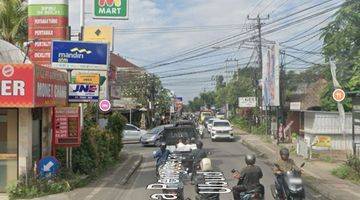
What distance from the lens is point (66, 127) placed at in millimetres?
18172

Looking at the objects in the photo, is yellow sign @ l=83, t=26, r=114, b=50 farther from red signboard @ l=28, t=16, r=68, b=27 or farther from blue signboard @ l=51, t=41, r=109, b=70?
blue signboard @ l=51, t=41, r=109, b=70

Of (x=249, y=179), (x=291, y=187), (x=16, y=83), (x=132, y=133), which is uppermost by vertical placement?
(x=16, y=83)

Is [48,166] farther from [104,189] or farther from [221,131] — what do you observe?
[221,131]

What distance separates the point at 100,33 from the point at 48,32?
12.6 feet

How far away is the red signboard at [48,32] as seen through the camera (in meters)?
22.7

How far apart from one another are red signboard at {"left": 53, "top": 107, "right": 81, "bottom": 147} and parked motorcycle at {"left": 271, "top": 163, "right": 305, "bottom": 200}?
8.24 m

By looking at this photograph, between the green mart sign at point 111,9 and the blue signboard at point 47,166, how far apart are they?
6.78m

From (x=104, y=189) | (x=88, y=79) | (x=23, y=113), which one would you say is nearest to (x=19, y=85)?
(x=23, y=113)

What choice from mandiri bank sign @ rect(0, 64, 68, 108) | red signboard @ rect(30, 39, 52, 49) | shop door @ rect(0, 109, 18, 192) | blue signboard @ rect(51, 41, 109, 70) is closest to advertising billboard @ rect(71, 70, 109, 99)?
red signboard @ rect(30, 39, 52, 49)

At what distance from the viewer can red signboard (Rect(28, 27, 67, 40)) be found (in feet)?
74.4

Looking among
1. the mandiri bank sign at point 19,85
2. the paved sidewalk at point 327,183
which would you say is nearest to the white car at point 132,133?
the paved sidewalk at point 327,183

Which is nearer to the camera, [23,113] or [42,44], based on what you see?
[23,113]

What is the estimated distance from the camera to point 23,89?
608 inches

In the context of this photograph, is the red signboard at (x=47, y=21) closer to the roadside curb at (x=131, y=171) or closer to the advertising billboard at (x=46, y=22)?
the advertising billboard at (x=46, y=22)
